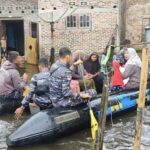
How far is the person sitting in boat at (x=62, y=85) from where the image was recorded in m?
8.76

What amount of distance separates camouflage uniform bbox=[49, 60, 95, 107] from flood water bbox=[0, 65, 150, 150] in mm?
748

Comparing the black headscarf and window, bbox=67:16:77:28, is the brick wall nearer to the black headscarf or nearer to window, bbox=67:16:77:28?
window, bbox=67:16:77:28

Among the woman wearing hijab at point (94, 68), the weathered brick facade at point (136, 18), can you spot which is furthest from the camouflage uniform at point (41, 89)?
the weathered brick facade at point (136, 18)

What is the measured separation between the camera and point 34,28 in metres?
21.7

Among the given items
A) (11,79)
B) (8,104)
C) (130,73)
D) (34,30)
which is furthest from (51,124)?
(34,30)

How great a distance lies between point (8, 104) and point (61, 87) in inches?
89.8

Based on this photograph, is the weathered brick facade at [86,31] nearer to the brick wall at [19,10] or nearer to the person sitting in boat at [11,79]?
the brick wall at [19,10]

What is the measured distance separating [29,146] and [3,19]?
13.8 m

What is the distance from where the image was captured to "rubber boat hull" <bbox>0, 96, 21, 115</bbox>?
10.7 metres

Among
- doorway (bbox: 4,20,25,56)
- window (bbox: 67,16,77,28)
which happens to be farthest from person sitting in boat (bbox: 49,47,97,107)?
doorway (bbox: 4,20,25,56)

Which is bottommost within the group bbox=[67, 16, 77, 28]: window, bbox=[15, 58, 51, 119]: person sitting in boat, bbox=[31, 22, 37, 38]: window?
bbox=[15, 58, 51, 119]: person sitting in boat

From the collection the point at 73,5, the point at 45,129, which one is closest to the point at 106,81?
the point at 45,129

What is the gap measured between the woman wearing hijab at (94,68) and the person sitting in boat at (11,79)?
181 cm

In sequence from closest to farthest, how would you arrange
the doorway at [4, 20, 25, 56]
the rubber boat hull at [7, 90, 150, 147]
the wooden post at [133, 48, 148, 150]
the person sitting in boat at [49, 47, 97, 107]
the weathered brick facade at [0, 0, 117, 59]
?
the wooden post at [133, 48, 148, 150] → the rubber boat hull at [7, 90, 150, 147] → the person sitting in boat at [49, 47, 97, 107] → the weathered brick facade at [0, 0, 117, 59] → the doorway at [4, 20, 25, 56]
